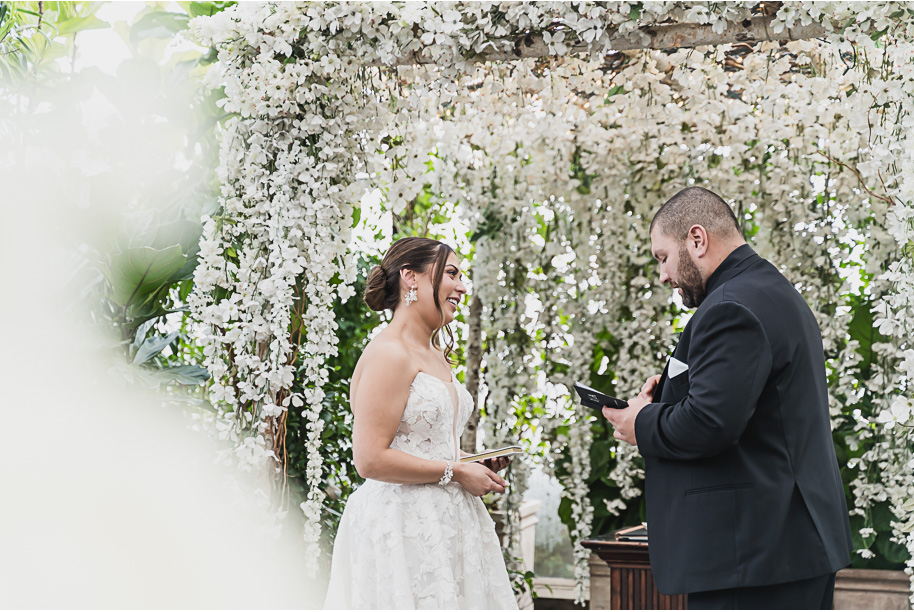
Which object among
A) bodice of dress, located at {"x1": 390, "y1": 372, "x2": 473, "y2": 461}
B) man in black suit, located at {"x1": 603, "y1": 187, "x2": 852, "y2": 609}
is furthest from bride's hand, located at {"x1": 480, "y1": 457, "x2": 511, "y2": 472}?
man in black suit, located at {"x1": 603, "y1": 187, "x2": 852, "y2": 609}

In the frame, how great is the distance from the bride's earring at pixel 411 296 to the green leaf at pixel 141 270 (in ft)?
3.84

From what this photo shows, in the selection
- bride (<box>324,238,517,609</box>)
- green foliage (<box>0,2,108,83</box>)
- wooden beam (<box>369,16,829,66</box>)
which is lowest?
bride (<box>324,238,517,609</box>)

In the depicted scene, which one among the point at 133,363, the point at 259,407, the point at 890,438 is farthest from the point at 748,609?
the point at 133,363

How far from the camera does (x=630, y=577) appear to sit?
3193 millimetres

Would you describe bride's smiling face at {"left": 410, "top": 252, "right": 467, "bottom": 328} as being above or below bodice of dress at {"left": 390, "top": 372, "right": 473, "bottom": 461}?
above

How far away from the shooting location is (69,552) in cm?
292

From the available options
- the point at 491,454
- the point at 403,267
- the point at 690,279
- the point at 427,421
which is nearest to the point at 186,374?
the point at 403,267

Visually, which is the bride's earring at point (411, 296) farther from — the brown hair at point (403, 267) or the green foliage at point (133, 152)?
the green foliage at point (133, 152)

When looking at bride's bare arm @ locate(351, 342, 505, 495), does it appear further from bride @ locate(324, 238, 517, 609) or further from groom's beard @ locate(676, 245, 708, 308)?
groom's beard @ locate(676, 245, 708, 308)

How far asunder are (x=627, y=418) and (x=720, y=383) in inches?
11.9

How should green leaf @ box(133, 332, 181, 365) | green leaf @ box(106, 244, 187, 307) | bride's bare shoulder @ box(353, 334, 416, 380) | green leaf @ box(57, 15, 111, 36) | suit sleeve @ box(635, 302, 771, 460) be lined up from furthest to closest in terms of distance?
green leaf @ box(57, 15, 111, 36) < green leaf @ box(133, 332, 181, 365) < green leaf @ box(106, 244, 187, 307) < bride's bare shoulder @ box(353, 334, 416, 380) < suit sleeve @ box(635, 302, 771, 460)

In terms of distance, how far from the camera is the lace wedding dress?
6.31 ft

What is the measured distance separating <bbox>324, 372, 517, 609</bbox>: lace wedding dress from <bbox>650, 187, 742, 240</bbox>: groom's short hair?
763 mm

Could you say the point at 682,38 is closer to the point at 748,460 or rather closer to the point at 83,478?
the point at 748,460
